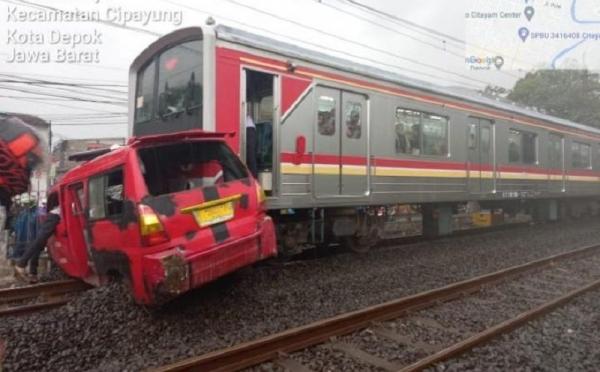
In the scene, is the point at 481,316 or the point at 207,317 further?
the point at 481,316

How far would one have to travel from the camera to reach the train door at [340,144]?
814 cm

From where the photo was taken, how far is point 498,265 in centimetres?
902

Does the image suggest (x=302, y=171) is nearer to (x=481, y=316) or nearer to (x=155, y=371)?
(x=481, y=316)

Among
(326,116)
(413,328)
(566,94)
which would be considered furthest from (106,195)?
(566,94)

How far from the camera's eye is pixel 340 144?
334 inches

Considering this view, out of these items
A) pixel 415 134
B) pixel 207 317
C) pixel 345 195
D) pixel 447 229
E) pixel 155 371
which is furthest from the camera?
pixel 447 229

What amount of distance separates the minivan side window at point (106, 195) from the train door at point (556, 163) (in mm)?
13353

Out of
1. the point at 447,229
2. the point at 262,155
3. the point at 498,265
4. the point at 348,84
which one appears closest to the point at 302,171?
the point at 262,155

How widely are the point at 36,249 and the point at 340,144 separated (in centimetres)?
507

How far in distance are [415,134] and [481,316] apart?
15.8 ft

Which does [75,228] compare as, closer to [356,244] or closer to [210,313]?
[210,313]

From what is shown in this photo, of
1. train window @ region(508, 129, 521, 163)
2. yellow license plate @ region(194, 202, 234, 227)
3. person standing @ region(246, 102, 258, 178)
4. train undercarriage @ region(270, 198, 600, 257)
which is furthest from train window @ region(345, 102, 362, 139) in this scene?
train window @ region(508, 129, 521, 163)

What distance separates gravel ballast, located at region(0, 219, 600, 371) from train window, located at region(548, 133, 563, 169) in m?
7.38

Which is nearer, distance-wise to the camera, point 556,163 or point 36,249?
point 36,249
